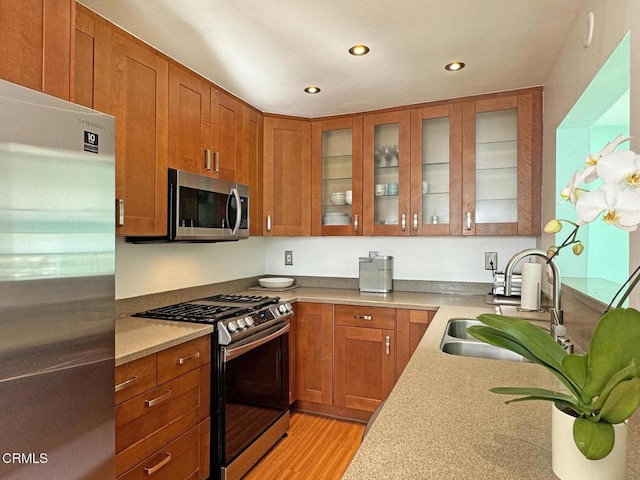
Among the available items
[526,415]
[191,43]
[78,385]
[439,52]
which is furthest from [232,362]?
[439,52]

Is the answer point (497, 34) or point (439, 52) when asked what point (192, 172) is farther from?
point (497, 34)

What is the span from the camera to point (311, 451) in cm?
249

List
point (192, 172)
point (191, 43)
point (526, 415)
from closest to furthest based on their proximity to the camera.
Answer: point (526, 415) < point (191, 43) < point (192, 172)

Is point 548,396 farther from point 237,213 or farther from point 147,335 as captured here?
point 237,213

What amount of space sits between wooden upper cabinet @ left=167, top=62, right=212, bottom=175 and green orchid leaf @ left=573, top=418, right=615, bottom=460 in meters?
2.10

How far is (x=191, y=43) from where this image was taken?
6.63 ft

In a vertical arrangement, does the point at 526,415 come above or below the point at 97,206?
below

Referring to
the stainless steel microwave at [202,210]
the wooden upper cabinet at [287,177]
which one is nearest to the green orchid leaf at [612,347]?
the stainless steel microwave at [202,210]

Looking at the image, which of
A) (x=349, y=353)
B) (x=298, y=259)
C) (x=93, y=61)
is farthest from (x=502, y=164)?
(x=93, y=61)

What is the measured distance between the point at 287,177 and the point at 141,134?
1.39 metres

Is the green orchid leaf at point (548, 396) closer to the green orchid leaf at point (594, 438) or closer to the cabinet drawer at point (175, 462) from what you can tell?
the green orchid leaf at point (594, 438)

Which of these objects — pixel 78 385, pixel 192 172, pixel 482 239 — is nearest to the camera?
pixel 78 385

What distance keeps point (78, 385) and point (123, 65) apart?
146cm

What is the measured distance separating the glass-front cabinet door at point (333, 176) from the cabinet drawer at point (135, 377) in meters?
1.81
